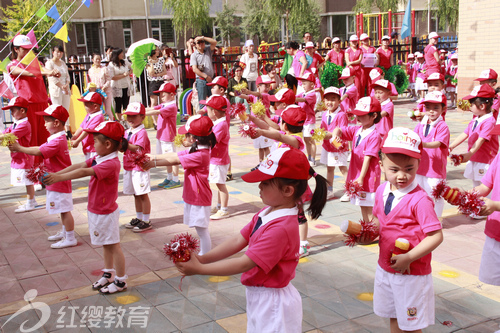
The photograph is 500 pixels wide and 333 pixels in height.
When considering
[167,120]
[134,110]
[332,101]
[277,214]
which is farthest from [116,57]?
[277,214]

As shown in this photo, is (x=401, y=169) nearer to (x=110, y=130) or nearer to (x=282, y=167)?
(x=282, y=167)

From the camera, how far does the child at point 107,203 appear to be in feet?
16.5

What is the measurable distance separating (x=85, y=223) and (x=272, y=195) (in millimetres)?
5294

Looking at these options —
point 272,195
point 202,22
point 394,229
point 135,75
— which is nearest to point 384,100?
point 394,229

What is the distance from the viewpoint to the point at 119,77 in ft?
48.4

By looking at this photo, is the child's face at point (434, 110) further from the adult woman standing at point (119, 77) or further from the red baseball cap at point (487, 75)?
the adult woman standing at point (119, 77)

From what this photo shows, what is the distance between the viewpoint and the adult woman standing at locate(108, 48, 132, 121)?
1476 centimetres

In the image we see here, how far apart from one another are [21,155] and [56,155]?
2009 millimetres

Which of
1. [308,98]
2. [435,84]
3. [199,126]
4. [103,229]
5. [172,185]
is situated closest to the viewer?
[103,229]

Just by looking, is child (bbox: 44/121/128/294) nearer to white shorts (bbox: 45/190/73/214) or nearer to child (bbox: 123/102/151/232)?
white shorts (bbox: 45/190/73/214)

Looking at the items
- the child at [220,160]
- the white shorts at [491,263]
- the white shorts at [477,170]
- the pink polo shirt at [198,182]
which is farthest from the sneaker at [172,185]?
the white shorts at [491,263]

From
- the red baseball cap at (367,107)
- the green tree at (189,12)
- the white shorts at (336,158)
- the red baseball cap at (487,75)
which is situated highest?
the green tree at (189,12)

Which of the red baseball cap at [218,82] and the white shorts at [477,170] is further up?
the red baseball cap at [218,82]

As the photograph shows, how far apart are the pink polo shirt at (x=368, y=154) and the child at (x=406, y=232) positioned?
260cm
